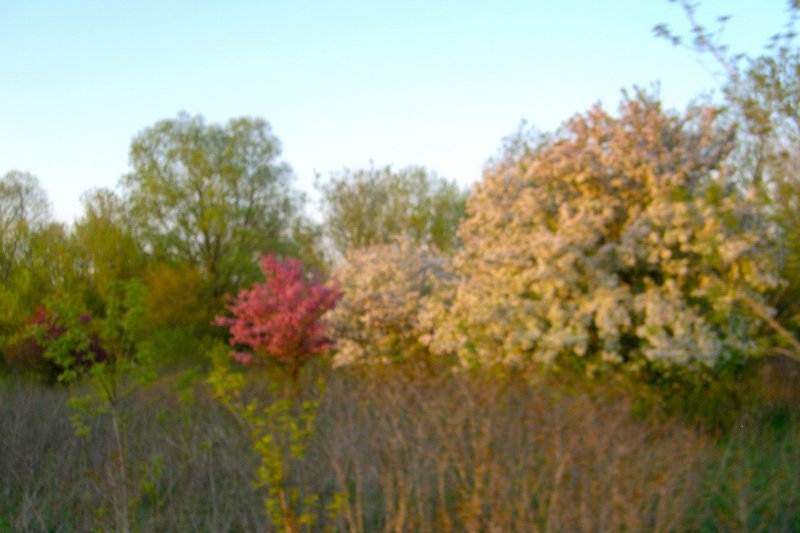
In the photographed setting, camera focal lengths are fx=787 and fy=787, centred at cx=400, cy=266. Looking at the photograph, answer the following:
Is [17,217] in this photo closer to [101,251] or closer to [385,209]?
[101,251]

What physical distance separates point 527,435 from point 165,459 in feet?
12.8

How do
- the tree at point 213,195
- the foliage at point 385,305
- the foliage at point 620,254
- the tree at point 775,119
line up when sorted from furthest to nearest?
the tree at point 213,195 → the foliage at point 385,305 → the foliage at point 620,254 → the tree at point 775,119

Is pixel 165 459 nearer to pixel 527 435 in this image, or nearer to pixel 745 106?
pixel 527 435

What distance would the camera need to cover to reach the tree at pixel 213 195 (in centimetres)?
2858

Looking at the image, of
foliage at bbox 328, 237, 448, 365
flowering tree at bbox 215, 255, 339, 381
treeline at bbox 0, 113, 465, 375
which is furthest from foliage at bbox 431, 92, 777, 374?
treeline at bbox 0, 113, 465, 375

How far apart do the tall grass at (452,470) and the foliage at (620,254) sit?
4.21 feet

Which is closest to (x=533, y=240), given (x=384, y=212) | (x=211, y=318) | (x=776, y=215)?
(x=776, y=215)

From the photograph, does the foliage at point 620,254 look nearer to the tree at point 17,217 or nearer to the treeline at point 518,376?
the treeline at point 518,376

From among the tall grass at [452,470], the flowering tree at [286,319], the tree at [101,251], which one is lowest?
the tall grass at [452,470]

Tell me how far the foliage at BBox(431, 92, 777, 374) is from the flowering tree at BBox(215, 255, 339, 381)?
4.24m

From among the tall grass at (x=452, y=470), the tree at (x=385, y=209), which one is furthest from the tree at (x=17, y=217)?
the tall grass at (x=452, y=470)

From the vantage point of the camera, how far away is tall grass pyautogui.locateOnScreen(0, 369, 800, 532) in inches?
173

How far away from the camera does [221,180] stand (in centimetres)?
2989

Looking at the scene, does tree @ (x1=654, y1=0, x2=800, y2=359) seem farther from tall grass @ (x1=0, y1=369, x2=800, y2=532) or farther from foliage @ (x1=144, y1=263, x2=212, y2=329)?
foliage @ (x1=144, y1=263, x2=212, y2=329)
